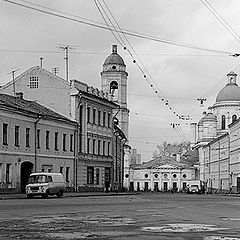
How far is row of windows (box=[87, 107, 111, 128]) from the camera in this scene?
255 ft

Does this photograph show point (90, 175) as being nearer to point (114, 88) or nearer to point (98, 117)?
point (98, 117)

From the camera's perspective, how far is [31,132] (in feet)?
205

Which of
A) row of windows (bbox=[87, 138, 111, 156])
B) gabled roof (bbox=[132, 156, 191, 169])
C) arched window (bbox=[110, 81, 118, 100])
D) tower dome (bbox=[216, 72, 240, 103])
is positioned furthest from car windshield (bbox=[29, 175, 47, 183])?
gabled roof (bbox=[132, 156, 191, 169])

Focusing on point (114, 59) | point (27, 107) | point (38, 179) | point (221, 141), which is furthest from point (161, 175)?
point (38, 179)

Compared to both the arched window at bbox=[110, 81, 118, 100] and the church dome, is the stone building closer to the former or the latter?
the arched window at bbox=[110, 81, 118, 100]

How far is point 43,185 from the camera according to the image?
50.7 m

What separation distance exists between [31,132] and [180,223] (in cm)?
4146

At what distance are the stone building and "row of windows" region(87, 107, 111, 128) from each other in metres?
36.0

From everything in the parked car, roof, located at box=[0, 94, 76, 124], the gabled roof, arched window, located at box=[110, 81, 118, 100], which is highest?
arched window, located at box=[110, 81, 118, 100]

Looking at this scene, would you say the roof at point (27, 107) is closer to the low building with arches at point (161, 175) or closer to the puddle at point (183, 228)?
the puddle at point (183, 228)

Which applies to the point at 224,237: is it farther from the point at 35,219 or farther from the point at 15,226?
the point at 35,219

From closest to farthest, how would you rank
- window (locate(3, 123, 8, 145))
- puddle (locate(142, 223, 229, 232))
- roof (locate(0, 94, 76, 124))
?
puddle (locate(142, 223, 229, 232)), window (locate(3, 123, 8, 145)), roof (locate(0, 94, 76, 124))

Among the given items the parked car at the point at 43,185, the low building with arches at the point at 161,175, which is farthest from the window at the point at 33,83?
the low building with arches at the point at 161,175

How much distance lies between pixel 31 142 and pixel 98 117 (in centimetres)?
1903
